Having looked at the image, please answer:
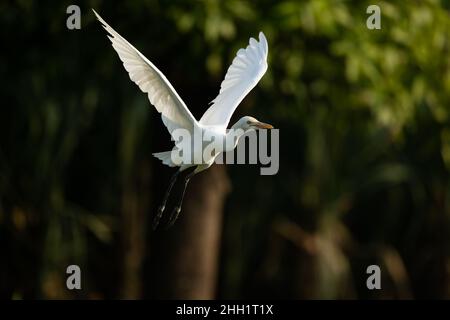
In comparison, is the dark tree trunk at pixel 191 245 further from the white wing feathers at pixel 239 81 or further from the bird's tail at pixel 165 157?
the bird's tail at pixel 165 157

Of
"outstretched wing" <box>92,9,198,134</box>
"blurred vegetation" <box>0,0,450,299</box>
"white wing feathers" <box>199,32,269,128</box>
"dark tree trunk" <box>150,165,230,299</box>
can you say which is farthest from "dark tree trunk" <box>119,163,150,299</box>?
"outstretched wing" <box>92,9,198,134</box>

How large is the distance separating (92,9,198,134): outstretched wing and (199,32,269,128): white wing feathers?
0.08 m

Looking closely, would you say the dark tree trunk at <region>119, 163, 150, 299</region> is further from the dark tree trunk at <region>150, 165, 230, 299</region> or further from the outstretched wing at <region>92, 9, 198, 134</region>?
the outstretched wing at <region>92, 9, 198, 134</region>

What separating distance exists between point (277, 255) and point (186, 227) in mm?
3036

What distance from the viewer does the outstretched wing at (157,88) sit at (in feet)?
8.62

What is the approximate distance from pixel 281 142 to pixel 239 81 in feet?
19.3

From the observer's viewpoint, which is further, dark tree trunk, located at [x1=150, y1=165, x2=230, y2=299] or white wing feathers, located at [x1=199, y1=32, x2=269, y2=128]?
dark tree trunk, located at [x1=150, y1=165, x2=230, y2=299]

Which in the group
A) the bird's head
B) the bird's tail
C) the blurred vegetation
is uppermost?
the blurred vegetation

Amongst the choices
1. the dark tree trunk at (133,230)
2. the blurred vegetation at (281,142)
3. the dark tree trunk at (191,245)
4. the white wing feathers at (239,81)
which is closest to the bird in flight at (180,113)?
the white wing feathers at (239,81)

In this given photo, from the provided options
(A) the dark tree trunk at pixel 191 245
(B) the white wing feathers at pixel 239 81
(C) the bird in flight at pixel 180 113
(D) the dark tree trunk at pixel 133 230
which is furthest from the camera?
(D) the dark tree trunk at pixel 133 230

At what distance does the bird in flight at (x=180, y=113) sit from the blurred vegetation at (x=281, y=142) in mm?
1495

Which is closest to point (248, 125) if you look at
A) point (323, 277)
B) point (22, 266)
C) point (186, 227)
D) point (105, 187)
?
point (186, 227)

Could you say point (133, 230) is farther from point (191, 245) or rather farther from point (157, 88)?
point (157, 88)

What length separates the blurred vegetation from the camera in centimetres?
565
